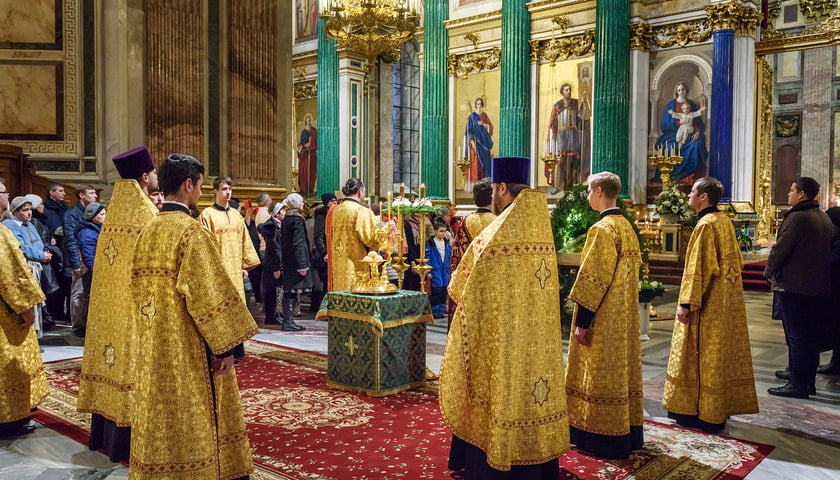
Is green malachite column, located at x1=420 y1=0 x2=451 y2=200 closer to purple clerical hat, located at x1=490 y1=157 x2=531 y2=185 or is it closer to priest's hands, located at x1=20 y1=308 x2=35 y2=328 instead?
priest's hands, located at x1=20 y1=308 x2=35 y2=328

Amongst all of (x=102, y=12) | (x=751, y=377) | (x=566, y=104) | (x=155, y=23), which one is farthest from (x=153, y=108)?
(x=566, y=104)

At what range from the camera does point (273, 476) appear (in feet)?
13.2

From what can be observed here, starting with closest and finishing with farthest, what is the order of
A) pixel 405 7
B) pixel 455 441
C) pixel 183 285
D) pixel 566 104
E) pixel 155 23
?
pixel 183 285
pixel 455 441
pixel 155 23
pixel 405 7
pixel 566 104

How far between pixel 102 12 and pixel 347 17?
4.82m

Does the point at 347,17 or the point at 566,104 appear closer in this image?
the point at 347,17

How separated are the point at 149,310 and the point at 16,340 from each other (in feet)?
6.34

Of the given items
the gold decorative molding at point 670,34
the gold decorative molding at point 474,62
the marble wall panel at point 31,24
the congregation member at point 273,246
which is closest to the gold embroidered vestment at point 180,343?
the congregation member at point 273,246

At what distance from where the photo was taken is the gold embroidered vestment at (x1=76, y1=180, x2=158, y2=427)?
430 cm

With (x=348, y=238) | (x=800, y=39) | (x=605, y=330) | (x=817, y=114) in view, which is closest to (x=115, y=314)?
(x=348, y=238)

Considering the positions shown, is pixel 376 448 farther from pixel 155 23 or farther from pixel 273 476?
pixel 155 23

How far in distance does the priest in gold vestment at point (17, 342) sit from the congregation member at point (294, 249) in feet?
13.5

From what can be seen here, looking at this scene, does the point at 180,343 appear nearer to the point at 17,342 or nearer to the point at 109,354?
the point at 109,354

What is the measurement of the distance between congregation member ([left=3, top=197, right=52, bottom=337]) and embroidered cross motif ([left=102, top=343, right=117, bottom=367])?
3692 mm

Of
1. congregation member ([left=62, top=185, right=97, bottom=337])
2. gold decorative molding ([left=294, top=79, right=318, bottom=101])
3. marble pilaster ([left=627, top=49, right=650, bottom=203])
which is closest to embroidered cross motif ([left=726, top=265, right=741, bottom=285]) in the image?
congregation member ([left=62, top=185, right=97, bottom=337])
